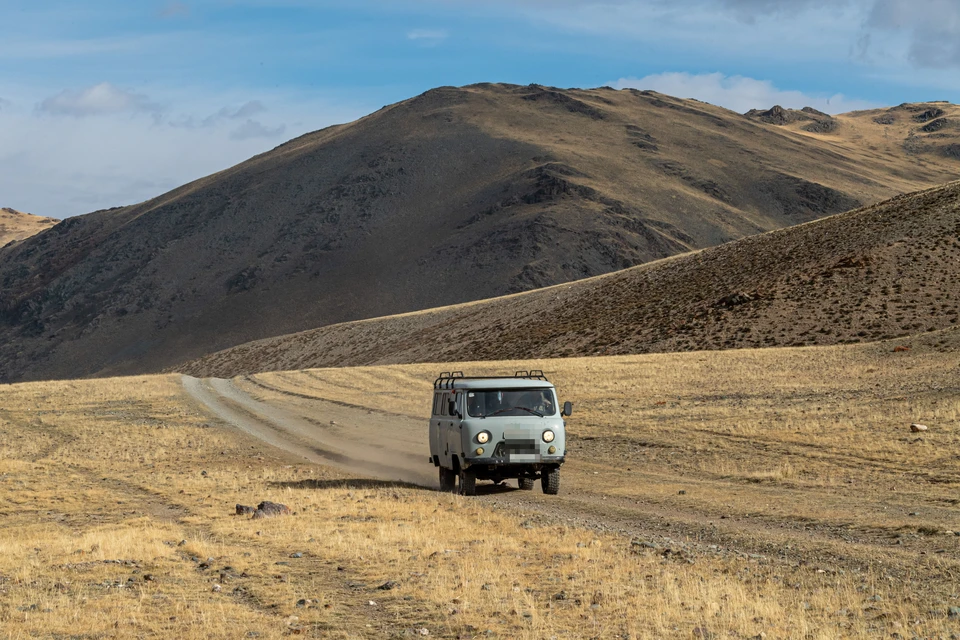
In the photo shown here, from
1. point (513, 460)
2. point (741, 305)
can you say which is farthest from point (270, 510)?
point (741, 305)

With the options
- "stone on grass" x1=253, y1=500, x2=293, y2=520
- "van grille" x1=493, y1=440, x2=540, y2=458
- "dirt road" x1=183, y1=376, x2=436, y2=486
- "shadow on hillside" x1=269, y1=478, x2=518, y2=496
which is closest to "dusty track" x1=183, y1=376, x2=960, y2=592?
"dirt road" x1=183, y1=376, x2=436, y2=486

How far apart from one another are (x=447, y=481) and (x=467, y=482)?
1.49 metres

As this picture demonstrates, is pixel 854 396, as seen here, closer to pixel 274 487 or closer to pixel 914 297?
pixel 274 487

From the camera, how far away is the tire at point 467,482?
67.1 ft

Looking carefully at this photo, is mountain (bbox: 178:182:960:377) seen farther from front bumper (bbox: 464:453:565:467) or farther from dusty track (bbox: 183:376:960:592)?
front bumper (bbox: 464:453:565:467)

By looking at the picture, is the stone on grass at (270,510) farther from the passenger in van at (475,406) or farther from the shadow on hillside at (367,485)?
the passenger in van at (475,406)

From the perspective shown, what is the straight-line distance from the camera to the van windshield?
2055 cm

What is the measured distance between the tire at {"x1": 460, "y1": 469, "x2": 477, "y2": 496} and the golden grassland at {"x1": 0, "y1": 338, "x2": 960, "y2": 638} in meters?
0.48

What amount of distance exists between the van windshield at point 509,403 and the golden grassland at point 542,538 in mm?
1875

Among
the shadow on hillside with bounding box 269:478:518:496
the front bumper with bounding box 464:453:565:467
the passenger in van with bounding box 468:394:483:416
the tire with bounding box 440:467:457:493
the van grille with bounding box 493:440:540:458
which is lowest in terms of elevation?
the shadow on hillside with bounding box 269:478:518:496

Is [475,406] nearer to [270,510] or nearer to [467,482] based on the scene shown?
[467,482]

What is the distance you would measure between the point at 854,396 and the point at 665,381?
1027 cm

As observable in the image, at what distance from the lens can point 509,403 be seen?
20.7m

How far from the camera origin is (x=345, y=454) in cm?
3088
